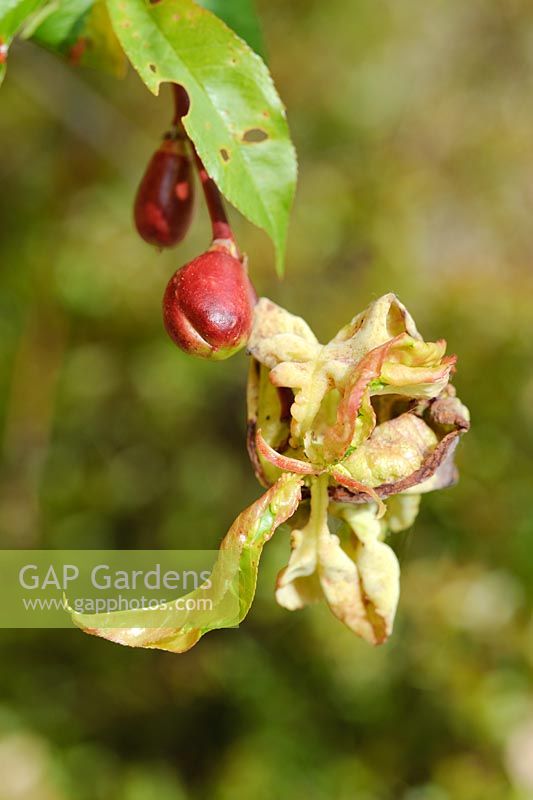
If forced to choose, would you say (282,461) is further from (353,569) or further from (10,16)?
(10,16)

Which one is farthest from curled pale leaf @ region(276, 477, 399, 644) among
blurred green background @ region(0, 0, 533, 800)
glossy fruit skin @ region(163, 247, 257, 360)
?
blurred green background @ region(0, 0, 533, 800)

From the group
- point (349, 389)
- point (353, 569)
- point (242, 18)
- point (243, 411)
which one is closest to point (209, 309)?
point (349, 389)

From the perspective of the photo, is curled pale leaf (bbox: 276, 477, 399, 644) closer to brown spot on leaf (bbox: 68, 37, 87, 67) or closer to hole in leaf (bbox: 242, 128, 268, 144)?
hole in leaf (bbox: 242, 128, 268, 144)

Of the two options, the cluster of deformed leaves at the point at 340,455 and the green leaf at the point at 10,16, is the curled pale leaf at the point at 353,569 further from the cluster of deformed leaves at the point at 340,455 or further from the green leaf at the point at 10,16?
the green leaf at the point at 10,16

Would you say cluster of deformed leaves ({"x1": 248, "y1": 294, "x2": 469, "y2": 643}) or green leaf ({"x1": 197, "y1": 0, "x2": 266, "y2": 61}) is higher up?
green leaf ({"x1": 197, "y1": 0, "x2": 266, "y2": 61})

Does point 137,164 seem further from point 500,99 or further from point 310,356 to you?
point 310,356

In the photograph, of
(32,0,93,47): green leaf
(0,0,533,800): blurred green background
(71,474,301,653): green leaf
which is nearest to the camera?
(71,474,301,653): green leaf
